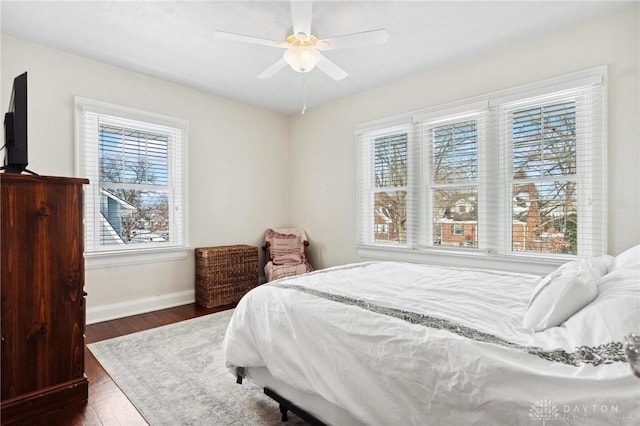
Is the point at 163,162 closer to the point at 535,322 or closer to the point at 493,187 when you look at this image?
the point at 493,187

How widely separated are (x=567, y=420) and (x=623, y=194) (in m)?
2.48

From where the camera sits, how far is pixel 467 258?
11.0 feet

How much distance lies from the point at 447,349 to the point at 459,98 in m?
3.01

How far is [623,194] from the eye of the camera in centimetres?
252

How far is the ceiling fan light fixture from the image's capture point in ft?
7.91

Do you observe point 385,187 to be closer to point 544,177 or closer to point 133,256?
point 544,177

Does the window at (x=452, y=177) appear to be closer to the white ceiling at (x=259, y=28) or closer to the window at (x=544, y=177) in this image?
the window at (x=544, y=177)

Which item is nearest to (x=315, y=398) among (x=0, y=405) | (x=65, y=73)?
(x=0, y=405)

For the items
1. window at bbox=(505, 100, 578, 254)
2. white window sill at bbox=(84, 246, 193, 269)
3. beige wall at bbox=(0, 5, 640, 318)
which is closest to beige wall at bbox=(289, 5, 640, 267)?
beige wall at bbox=(0, 5, 640, 318)

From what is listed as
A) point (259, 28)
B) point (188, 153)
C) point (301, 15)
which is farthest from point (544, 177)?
point (188, 153)

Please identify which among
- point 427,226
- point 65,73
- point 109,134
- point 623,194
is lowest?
point 427,226

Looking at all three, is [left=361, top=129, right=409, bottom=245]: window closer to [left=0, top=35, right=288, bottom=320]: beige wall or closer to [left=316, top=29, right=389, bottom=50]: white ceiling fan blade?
[left=0, top=35, right=288, bottom=320]: beige wall

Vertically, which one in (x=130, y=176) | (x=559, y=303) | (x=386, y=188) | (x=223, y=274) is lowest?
(x=223, y=274)

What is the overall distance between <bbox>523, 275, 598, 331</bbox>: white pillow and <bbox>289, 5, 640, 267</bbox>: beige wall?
5.76 feet
